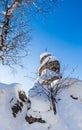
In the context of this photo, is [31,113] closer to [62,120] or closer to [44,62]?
[62,120]

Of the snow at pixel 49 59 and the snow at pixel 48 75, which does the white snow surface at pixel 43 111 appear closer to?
the snow at pixel 48 75

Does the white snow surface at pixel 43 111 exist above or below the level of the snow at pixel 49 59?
below

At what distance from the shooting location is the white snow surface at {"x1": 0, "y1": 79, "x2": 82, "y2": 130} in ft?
58.9

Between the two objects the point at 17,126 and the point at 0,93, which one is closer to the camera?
the point at 17,126

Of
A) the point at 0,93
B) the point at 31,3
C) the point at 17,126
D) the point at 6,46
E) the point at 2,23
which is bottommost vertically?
the point at 17,126

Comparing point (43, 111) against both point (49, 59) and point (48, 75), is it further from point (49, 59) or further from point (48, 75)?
point (49, 59)

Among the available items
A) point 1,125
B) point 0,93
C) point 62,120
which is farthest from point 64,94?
point 1,125

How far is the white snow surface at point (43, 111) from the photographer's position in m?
18.0

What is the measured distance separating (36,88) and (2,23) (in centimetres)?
852

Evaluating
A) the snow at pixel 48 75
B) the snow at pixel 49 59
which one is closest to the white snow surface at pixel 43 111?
the snow at pixel 48 75

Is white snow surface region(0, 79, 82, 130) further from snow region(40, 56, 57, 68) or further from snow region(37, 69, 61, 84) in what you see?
snow region(40, 56, 57, 68)

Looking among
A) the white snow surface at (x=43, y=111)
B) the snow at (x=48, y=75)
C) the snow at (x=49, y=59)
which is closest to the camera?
the white snow surface at (x=43, y=111)

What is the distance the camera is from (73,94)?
23.6 m

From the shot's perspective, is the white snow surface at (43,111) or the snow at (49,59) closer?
the white snow surface at (43,111)
